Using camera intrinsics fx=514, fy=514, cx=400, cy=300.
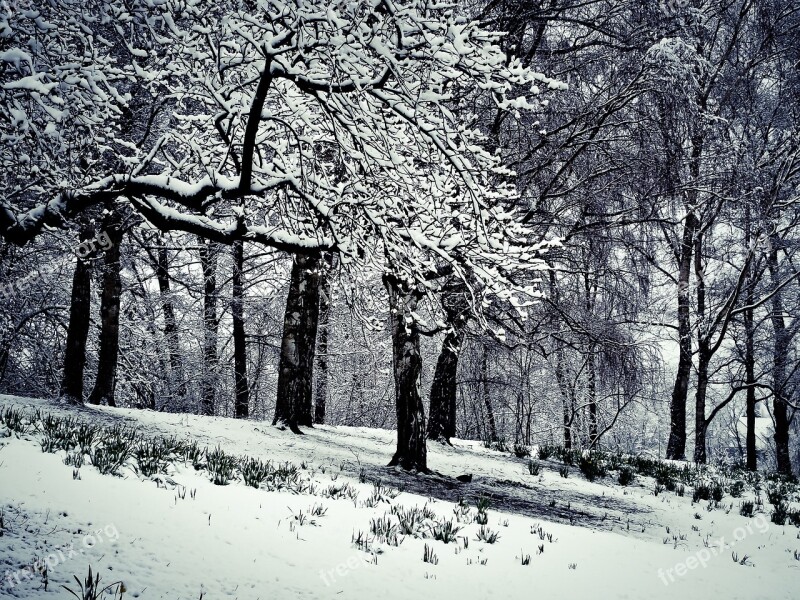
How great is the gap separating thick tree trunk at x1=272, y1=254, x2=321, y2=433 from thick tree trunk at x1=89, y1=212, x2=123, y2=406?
Result: 3.71 meters

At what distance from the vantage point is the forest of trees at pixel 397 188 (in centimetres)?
419

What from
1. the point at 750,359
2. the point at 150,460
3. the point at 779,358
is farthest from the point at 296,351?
the point at 750,359

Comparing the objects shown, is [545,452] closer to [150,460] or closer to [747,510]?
[747,510]

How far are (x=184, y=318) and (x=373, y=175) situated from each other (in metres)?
16.7

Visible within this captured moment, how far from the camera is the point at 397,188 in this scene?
5262mm

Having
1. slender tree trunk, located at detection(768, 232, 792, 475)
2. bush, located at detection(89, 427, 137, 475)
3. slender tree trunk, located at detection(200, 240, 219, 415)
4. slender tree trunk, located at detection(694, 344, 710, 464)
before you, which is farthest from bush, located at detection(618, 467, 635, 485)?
slender tree trunk, located at detection(200, 240, 219, 415)

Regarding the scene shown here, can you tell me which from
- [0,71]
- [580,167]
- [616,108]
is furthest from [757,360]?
[0,71]

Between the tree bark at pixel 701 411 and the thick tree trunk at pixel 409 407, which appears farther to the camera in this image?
the tree bark at pixel 701 411

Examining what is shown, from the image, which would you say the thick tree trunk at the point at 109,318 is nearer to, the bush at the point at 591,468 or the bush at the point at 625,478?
the bush at the point at 591,468

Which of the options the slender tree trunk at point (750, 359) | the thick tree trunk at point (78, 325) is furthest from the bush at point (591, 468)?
the thick tree trunk at point (78, 325)

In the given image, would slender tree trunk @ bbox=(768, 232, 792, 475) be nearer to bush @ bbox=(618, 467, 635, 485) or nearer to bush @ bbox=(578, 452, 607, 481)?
bush @ bbox=(578, 452, 607, 481)

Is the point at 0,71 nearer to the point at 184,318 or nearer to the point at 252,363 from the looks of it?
the point at 184,318

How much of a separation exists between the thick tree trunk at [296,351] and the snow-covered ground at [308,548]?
12.3 feet

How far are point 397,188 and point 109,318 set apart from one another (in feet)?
30.1
